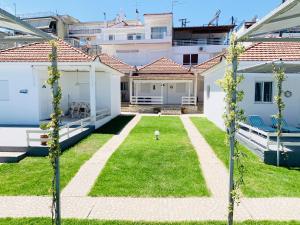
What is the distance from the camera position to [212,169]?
9273 millimetres

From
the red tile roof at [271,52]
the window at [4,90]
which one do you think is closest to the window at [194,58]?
the red tile roof at [271,52]

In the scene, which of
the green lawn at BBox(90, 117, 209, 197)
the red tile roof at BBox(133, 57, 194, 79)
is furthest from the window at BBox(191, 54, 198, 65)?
the green lawn at BBox(90, 117, 209, 197)

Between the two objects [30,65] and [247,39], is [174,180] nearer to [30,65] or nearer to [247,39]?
[247,39]

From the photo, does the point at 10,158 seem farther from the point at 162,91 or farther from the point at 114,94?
the point at 162,91

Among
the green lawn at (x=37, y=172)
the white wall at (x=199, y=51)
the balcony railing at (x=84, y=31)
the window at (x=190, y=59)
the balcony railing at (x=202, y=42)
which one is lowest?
the green lawn at (x=37, y=172)

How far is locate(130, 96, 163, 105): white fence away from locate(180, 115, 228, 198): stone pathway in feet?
55.0

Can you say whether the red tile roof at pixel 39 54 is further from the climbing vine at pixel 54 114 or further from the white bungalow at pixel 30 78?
the climbing vine at pixel 54 114

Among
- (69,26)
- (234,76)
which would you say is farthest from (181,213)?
(69,26)

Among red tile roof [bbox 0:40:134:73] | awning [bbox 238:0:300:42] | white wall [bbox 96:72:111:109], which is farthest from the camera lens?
white wall [bbox 96:72:111:109]

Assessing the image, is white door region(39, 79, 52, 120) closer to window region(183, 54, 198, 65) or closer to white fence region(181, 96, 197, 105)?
white fence region(181, 96, 197, 105)

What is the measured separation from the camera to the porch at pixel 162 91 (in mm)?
31062

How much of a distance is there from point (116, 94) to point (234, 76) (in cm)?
1997

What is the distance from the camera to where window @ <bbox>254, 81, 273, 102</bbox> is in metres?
15.6

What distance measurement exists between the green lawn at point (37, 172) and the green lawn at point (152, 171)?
1149 millimetres
